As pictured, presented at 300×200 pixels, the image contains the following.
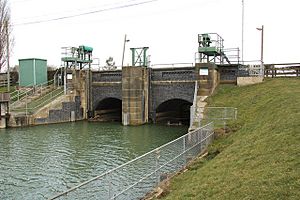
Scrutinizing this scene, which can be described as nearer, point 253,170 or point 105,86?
point 253,170

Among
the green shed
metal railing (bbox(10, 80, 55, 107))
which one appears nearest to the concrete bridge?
metal railing (bbox(10, 80, 55, 107))

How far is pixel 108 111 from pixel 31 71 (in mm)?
9742

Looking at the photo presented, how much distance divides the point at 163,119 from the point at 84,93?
8932 millimetres

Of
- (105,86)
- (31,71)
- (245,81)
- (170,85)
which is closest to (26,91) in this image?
(31,71)

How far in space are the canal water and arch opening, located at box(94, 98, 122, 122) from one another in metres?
6.46

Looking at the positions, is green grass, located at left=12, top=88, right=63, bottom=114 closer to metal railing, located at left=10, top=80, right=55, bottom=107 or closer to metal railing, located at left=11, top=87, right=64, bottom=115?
metal railing, located at left=11, top=87, right=64, bottom=115

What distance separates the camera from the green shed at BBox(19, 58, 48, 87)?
3856 centimetres

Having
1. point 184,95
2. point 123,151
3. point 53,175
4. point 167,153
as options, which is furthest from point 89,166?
point 184,95

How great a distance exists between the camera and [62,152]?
1950cm

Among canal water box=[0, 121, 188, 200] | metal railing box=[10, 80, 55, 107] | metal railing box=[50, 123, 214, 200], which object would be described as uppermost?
metal railing box=[10, 80, 55, 107]

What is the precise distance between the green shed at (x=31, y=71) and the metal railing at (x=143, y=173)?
28.1 metres

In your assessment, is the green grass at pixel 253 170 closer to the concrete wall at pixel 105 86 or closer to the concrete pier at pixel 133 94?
the concrete pier at pixel 133 94

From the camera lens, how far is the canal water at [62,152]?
13.5m

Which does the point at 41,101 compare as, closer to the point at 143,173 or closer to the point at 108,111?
the point at 108,111
